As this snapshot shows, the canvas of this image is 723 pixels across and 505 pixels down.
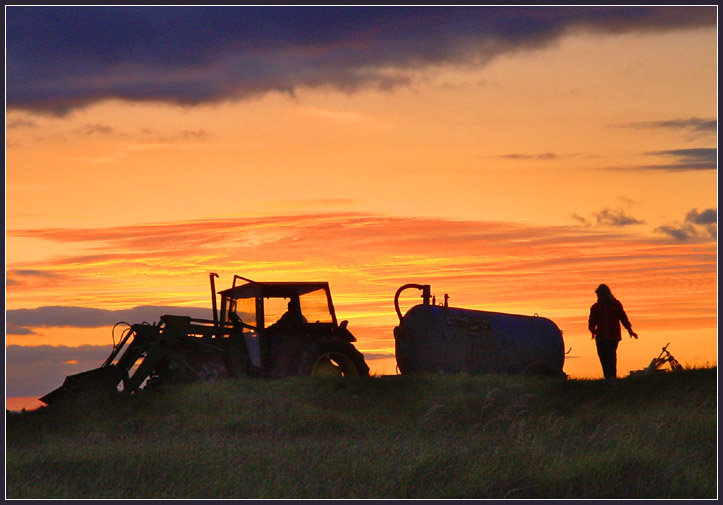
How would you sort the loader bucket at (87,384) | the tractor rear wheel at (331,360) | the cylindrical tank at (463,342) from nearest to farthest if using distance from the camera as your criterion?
the loader bucket at (87,384), the tractor rear wheel at (331,360), the cylindrical tank at (463,342)

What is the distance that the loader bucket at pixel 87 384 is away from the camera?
19.7 meters

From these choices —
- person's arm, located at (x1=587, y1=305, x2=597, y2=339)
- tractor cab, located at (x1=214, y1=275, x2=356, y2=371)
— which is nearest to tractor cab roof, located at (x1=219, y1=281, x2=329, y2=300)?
tractor cab, located at (x1=214, y1=275, x2=356, y2=371)

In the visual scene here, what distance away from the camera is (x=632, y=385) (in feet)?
66.8

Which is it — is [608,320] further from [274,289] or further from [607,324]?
[274,289]

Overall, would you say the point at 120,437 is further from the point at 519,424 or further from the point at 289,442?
the point at 519,424

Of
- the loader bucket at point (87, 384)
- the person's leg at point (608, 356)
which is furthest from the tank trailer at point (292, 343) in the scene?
the person's leg at point (608, 356)

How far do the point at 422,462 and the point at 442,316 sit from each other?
10.7 metres

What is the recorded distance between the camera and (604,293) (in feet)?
66.2

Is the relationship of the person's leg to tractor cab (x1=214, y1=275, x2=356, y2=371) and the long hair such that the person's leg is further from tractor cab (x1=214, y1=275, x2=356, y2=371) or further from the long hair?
A: tractor cab (x1=214, y1=275, x2=356, y2=371)

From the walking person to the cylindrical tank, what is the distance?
12.8 feet

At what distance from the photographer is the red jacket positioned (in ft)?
65.2

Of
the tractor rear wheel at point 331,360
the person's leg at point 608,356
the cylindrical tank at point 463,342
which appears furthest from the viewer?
the cylindrical tank at point 463,342

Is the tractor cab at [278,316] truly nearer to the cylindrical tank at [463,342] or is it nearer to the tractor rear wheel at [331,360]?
the tractor rear wheel at [331,360]

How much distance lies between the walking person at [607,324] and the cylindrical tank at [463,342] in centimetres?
391
